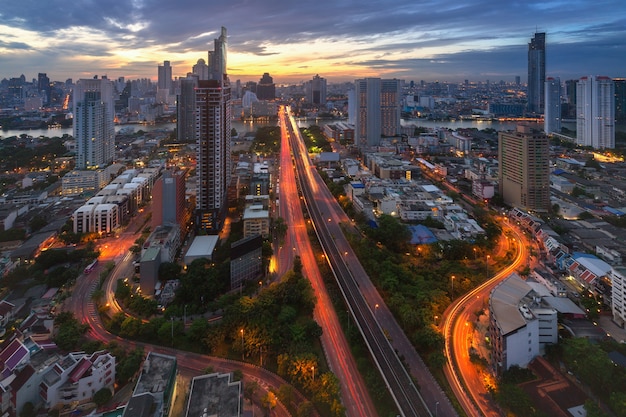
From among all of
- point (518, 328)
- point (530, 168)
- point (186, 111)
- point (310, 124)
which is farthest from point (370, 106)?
point (518, 328)

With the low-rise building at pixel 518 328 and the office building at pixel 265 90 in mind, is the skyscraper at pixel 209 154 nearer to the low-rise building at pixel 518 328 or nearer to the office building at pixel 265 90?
the low-rise building at pixel 518 328

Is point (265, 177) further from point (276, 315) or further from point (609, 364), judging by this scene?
point (609, 364)

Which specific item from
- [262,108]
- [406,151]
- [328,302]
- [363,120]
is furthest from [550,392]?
[262,108]

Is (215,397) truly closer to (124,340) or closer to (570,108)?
(124,340)

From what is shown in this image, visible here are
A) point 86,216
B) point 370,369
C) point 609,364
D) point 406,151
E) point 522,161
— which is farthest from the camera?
point 406,151

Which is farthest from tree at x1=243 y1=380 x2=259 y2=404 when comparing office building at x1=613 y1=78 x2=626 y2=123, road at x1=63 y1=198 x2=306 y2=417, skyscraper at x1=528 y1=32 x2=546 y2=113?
skyscraper at x1=528 y1=32 x2=546 y2=113

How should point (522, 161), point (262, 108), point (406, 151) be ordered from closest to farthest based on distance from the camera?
point (522, 161) < point (406, 151) < point (262, 108)
